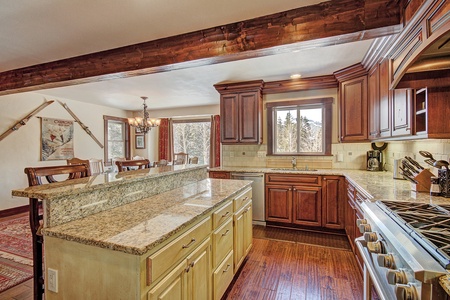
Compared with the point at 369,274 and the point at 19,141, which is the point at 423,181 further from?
the point at 19,141

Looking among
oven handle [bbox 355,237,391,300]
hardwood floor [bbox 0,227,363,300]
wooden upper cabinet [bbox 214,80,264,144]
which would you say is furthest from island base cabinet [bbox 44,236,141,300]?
wooden upper cabinet [bbox 214,80,264,144]

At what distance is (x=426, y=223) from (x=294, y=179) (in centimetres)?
229

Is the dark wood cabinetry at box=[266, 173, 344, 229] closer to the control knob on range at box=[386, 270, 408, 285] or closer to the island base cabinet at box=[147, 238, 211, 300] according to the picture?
the island base cabinet at box=[147, 238, 211, 300]

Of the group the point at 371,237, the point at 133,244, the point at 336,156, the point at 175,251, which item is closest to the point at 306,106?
the point at 336,156

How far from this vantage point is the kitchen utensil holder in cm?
174

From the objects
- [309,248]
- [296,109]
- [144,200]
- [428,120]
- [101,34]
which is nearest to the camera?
[428,120]

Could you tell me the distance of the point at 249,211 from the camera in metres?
2.56

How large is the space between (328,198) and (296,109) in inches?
65.9

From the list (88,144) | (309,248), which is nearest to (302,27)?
(309,248)

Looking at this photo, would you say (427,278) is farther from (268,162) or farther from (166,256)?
(268,162)

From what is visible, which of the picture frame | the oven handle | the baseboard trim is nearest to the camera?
the oven handle

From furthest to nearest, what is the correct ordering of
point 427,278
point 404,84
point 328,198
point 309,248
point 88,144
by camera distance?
1. point 88,144
2. point 328,198
3. point 309,248
4. point 404,84
5. point 427,278

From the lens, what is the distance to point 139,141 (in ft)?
22.8

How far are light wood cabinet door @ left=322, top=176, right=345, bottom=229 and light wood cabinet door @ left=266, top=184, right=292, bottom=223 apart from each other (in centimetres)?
50
